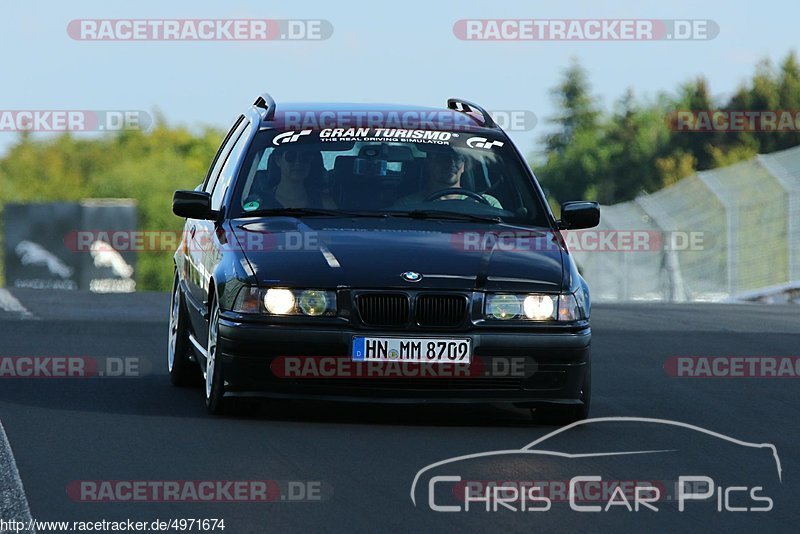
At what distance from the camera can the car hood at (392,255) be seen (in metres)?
9.53

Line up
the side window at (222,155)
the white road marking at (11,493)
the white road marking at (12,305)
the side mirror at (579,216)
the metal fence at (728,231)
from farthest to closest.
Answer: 1. the metal fence at (728,231)
2. the white road marking at (12,305)
3. the side window at (222,155)
4. the side mirror at (579,216)
5. the white road marking at (11,493)

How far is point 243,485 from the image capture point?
757cm

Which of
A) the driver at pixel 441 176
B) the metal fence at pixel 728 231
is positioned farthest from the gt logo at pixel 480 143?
the metal fence at pixel 728 231

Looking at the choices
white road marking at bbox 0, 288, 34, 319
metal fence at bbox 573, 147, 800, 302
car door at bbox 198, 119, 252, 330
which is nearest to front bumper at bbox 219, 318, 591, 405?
car door at bbox 198, 119, 252, 330

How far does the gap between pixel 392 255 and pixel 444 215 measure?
0.98 meters

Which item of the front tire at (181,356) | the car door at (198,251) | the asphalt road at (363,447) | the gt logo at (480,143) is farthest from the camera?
the front tire at (181,356)

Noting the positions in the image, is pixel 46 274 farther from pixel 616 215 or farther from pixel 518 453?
pixel 518 453

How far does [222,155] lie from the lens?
12352mm

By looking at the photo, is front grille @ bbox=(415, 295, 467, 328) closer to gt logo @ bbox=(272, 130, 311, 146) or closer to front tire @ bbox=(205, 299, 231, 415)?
front tire @ bbox=(205, 299, 231, 415)

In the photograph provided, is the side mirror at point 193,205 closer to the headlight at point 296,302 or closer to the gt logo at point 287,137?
the gt logo at point 287,137

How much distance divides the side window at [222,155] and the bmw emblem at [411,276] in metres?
2.85

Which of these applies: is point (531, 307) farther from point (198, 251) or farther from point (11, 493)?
point (11, 493)

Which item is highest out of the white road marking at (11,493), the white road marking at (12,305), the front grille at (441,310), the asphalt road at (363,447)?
the front grille at (441,310)

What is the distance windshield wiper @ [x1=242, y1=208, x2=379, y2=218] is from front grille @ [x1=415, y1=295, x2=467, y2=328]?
116cm
